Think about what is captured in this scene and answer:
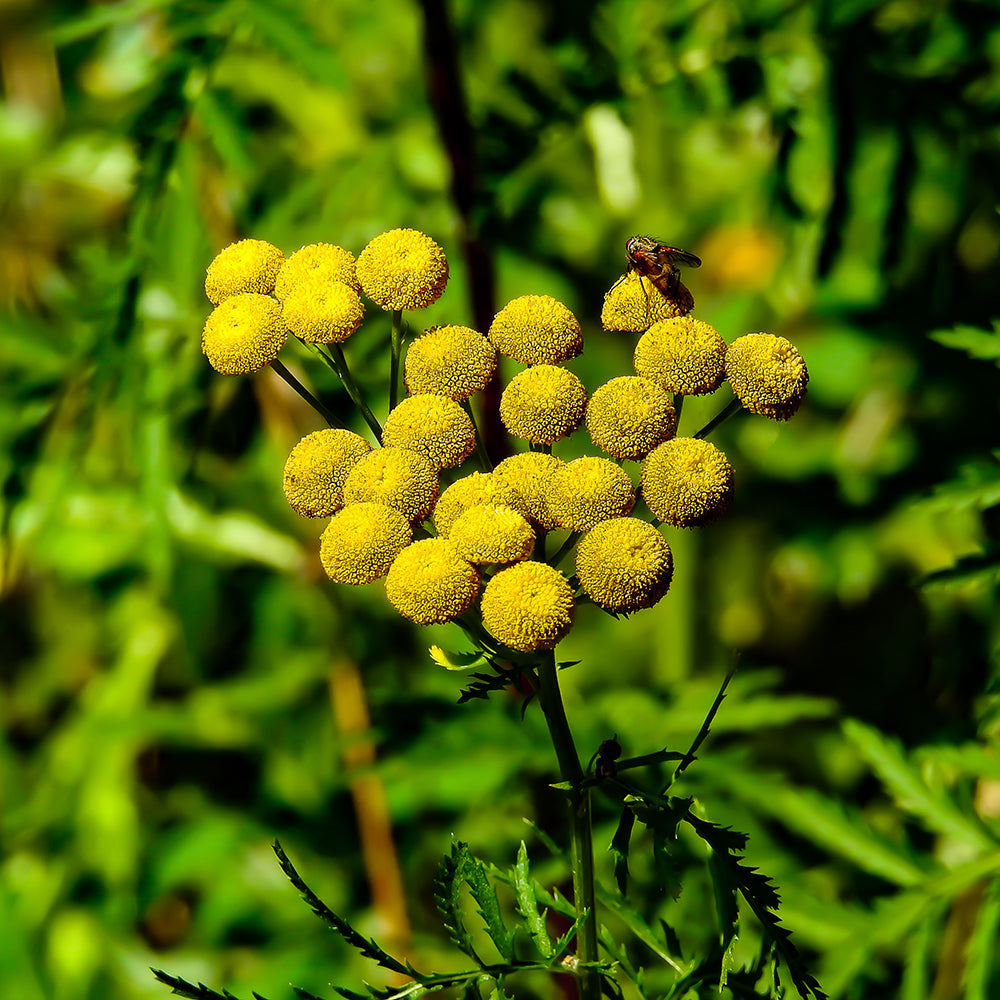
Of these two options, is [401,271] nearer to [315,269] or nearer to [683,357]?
[315,269]

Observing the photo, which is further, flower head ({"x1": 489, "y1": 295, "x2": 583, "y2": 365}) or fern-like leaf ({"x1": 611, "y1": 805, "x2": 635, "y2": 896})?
flower head ({"x1": 489, "y1": 295, "x2": 583, "y2": 365})

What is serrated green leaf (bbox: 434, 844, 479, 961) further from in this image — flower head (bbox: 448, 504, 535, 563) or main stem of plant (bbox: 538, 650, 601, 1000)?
flower head (bbox: 448, 504, 535, 563)

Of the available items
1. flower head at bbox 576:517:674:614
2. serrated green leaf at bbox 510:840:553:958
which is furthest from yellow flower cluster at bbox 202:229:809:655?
serrated green leaf at bbox 510:840:553:958

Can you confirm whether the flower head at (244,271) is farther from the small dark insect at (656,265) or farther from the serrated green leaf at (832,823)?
the serrated green leaf at (832,823)

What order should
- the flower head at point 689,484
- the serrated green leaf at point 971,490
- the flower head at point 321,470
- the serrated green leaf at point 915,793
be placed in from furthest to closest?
1. the serrated green leaf at point 915,793
2. the serrated green leaf at point 971,490
3. the flower head at point 321,470
4. the flower head at point 689,484

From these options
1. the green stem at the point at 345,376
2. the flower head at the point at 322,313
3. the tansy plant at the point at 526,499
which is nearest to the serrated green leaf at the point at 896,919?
the tansy plant at the point at 526,499

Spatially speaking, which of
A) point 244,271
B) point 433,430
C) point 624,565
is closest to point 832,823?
point 624,565

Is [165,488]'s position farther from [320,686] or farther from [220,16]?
[320,686]
